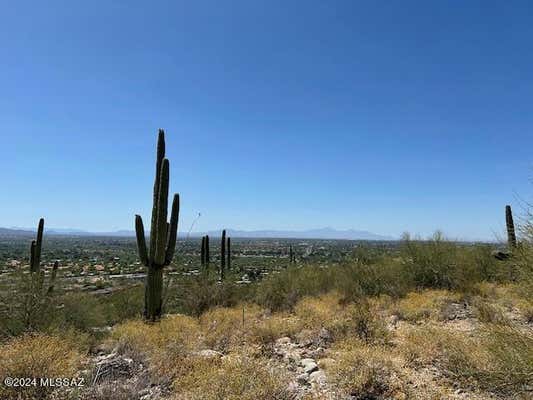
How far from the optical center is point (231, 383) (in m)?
5.85

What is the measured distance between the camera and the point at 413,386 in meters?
6.33

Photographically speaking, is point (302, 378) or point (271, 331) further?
point (271, 331)

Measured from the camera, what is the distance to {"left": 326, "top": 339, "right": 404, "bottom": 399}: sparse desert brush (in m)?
6.22

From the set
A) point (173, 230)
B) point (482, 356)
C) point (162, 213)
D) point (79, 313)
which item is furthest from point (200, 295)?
point (482, 356)

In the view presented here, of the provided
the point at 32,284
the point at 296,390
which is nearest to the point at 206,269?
the point at 32,284

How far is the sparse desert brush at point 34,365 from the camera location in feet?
17.9

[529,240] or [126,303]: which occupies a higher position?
[529,240]

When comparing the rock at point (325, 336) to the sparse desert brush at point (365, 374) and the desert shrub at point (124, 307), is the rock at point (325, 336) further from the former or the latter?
the desert shrub at point (124, 307)

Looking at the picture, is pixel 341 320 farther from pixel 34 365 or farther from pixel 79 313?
pixel 34 365

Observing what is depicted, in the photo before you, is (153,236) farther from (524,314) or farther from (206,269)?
(524,314)

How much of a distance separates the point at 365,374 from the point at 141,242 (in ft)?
30.1

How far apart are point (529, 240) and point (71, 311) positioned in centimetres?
1037

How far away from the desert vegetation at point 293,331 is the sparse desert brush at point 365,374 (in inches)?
1.0

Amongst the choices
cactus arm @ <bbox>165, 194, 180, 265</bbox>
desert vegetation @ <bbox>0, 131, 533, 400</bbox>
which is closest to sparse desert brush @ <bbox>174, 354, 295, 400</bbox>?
→ desert vegetation @ <bbox>0, 131, 533, 400</bbox>
